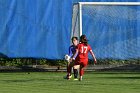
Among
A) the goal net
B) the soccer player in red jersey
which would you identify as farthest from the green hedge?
the soccer player in red jersey

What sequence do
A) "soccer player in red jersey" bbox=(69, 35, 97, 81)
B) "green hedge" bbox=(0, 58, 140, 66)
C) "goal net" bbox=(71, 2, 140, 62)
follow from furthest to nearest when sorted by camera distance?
"green hedge" bbox=(0, 58, 140, 66)
"goal net" bbox=(71, 2, 140, 62)
"soccer player in red jersey" bbox=(69, 35, 97, 81)

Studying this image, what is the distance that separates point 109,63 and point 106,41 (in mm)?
2004

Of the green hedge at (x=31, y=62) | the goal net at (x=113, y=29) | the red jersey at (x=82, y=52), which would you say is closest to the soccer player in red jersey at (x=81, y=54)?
the red jersey at (x=82, y=52)

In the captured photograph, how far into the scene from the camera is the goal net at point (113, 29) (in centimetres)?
2652

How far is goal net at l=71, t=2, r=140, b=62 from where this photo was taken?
26.5 meters

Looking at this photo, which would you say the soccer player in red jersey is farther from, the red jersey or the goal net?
the goal net

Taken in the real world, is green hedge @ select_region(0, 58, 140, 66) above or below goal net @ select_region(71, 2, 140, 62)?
below

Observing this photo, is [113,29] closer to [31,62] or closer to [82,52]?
[31,62]

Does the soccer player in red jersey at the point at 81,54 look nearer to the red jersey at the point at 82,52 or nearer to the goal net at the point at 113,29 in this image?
the red jersey at the point at 82,52

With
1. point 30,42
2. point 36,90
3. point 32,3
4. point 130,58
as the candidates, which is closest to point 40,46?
point 30,42

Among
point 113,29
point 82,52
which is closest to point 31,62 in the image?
point 113,29

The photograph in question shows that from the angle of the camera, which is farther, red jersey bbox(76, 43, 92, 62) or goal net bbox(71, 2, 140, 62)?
goal net bbox(71, 2, 140, 62)

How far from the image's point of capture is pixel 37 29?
2841cm

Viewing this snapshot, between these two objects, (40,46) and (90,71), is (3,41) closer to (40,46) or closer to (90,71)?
(40,46)
